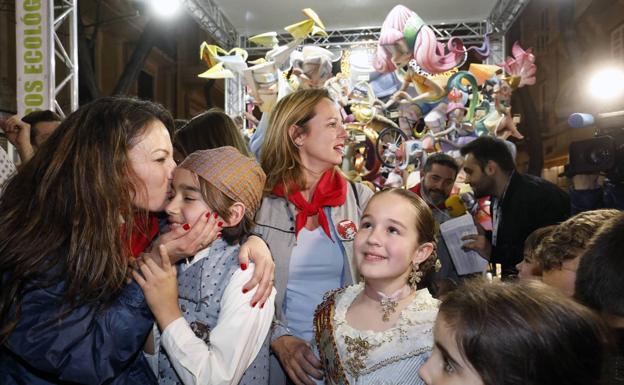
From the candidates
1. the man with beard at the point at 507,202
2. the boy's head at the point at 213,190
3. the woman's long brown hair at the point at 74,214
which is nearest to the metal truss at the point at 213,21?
the man with beard at the point at 507,202

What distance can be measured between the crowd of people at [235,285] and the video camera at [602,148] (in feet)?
2.05

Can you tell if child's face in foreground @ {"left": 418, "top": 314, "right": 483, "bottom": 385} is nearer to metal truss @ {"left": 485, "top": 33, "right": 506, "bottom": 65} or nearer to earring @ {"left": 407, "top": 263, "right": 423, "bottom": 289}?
earring @ {"left": 407, "top": 263, "right": 423, "bottom": 289}

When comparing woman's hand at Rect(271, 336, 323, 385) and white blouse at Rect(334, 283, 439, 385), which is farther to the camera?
woman's hand at Rect(271, 336, 323, 385)

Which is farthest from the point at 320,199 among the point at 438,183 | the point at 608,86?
the point at 438,183

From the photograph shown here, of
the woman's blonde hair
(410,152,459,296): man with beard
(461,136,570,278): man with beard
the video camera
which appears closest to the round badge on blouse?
the woman's blonde hair

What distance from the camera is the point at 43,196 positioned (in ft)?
3.60

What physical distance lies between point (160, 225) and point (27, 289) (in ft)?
1.90

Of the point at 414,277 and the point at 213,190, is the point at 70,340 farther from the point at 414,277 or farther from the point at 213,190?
the point at 414,277

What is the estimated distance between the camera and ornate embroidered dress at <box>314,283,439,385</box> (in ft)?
4.17

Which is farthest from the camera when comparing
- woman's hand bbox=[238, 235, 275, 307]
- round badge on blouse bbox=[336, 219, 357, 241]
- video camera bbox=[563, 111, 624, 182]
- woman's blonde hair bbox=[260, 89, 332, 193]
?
video camera bbox=[563, 111, 624, 182]

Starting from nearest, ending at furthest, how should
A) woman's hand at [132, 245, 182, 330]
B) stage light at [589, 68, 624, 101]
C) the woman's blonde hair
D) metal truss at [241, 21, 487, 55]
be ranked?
1. woman's hand at [132, 245, 182, 330]
2. the woman's blonde hair
3. stage light at [589, 68, 624, 101]
4. metal truss at [241, 21, 487, 55]

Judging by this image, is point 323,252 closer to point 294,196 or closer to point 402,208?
point 294,196

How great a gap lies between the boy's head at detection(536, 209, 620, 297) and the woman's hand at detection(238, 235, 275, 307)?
38.7 inches

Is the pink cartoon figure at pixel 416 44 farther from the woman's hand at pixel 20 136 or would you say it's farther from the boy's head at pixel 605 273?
the boy's head at pixel 605 273
